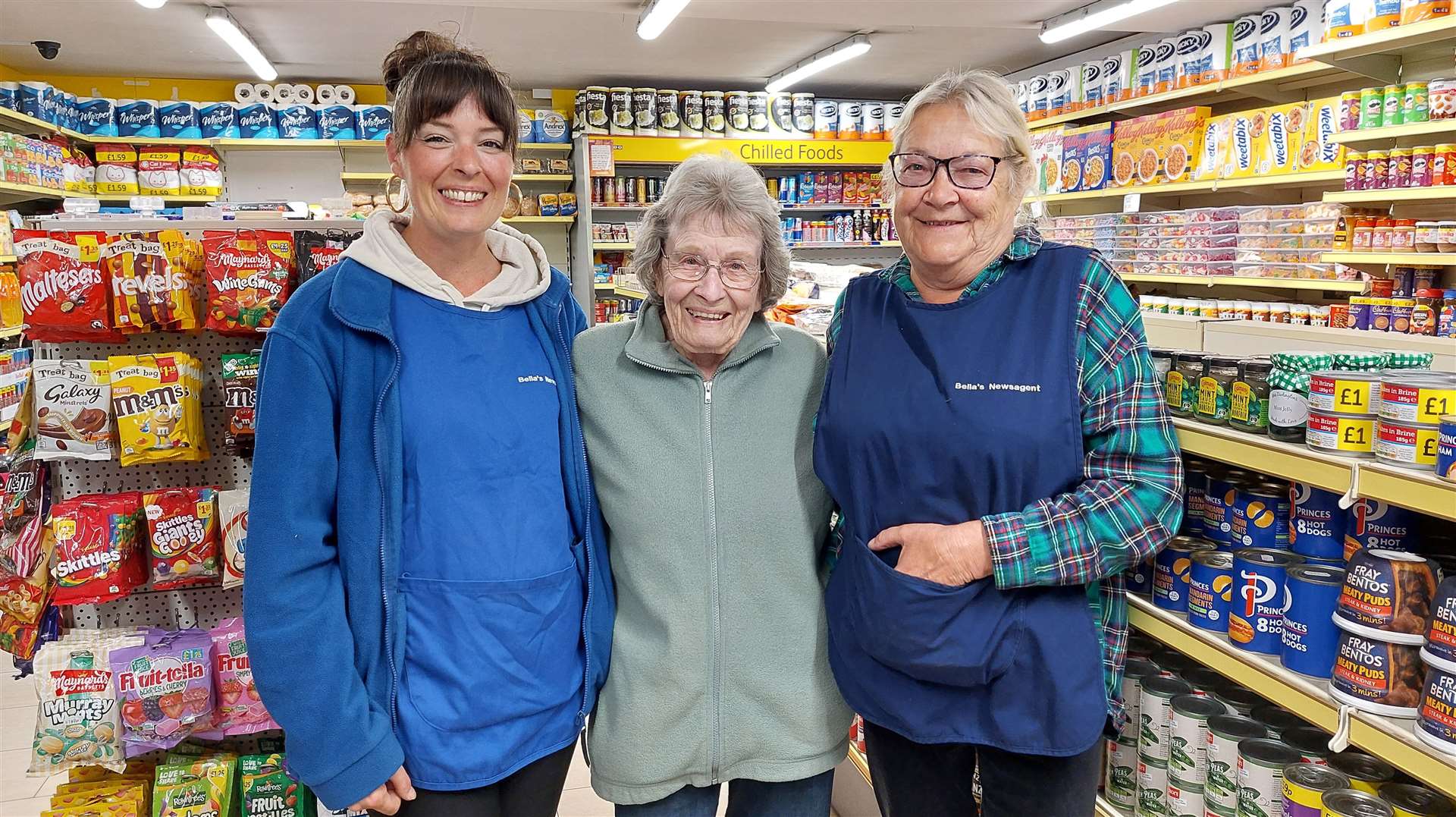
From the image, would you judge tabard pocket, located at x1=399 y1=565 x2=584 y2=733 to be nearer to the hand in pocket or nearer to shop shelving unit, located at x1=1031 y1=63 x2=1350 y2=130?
the hand in pocket

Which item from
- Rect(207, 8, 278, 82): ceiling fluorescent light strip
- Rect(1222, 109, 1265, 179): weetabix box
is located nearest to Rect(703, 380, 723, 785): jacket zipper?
Rect(1222, 109, 1265, 179): weetabix box

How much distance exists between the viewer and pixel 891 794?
5.45 feet

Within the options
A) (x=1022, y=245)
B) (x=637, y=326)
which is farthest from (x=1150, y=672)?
(x=637, y=326)

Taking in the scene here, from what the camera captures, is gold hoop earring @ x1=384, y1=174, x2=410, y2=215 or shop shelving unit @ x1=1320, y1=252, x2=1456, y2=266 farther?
shop shelving unit @ x1=1320, y1=252, x2=1456, y2=266

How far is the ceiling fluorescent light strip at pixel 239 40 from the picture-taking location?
6.62 meters

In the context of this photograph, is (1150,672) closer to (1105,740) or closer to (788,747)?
(1105,740)

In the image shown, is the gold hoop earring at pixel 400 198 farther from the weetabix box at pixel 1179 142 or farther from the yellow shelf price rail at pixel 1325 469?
the weetabix box at pixel 1179 142

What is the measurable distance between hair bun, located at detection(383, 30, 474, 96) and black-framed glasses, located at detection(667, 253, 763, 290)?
0.45 metres

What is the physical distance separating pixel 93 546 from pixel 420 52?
146 centimetres

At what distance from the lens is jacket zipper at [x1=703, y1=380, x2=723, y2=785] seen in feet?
5.18

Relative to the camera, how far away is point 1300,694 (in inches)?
55.4

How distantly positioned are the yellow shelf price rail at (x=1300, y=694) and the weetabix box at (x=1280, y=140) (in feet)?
15.2

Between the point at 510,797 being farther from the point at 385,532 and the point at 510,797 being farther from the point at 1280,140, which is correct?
the point at 1280,140

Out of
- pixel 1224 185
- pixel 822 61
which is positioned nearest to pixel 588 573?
pixel 1224 185
